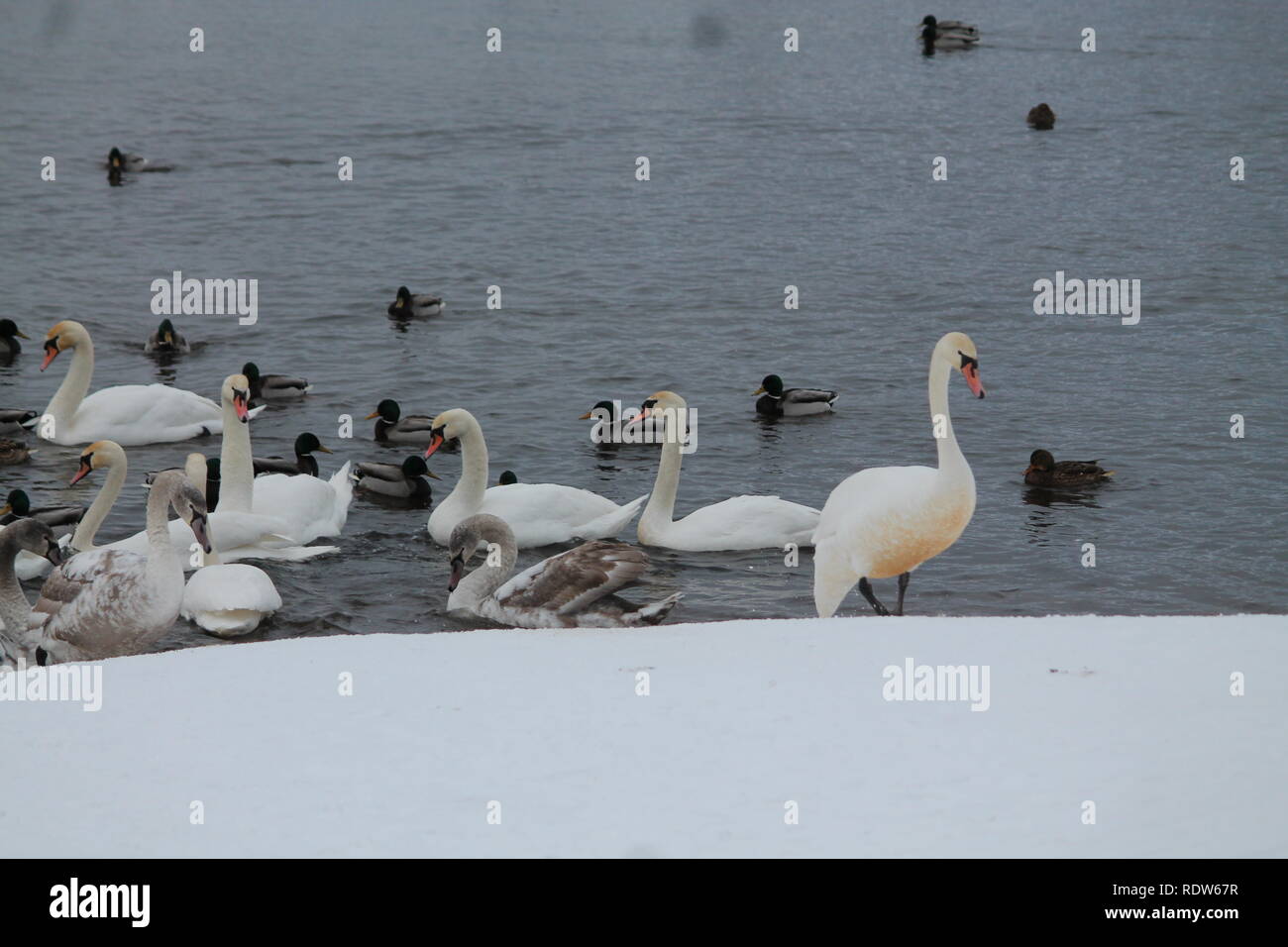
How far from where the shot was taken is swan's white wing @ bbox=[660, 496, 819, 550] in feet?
43.5

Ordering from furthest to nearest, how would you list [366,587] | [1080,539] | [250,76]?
[250,76]
[1080,539]
[366,587]

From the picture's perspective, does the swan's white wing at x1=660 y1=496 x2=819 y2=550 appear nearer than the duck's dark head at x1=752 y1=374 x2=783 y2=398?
Yes

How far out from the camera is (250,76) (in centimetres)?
4259

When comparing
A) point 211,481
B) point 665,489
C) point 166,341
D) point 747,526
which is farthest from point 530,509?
point 166,341

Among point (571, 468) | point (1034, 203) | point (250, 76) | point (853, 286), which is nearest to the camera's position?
point (571, 468)

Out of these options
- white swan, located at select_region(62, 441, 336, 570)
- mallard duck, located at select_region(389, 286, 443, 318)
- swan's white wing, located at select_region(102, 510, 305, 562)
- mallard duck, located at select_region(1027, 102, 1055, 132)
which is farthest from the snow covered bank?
mallard duck, located at select_region(1027, 102, 1055, 132)

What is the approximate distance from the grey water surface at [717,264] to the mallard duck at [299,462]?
0.42m

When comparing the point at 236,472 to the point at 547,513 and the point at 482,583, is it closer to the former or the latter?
the point at 547,513

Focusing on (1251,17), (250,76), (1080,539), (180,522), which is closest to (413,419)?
(180,522)

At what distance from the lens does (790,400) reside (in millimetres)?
17391

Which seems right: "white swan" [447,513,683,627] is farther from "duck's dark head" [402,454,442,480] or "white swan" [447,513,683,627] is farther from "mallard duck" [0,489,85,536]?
"mallard duck" [0,489,85,536]

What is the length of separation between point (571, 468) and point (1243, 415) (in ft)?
22.1

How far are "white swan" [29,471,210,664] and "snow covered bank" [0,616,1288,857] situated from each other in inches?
66.6
